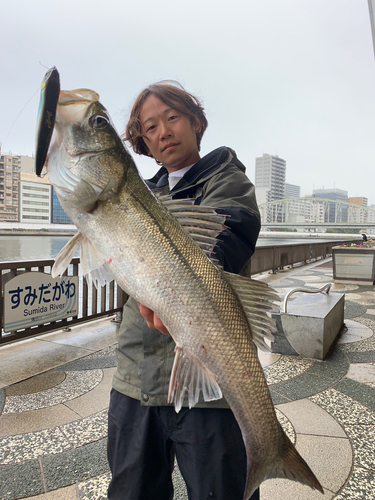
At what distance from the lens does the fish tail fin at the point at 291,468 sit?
54.5 inches

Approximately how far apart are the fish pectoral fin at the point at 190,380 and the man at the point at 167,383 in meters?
0.15

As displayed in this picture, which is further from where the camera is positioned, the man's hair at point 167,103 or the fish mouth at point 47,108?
the man's hair at point 167,103

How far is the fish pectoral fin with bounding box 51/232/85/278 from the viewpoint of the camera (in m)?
1.40

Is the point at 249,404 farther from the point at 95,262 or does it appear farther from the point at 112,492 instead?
the point at 112,492

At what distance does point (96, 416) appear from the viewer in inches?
135

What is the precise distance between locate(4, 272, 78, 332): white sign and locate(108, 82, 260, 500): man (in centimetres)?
386

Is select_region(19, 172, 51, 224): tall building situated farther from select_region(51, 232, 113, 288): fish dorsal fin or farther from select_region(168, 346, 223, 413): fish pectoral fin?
select_region(168, 346, 223, 413): fish pectoral fin

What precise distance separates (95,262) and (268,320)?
2.52 feet

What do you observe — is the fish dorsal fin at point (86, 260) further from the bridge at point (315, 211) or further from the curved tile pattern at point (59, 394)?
the bridge at point (315, 211)

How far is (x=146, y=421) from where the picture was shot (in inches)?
65.3

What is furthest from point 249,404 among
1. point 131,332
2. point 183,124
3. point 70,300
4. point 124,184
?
point 70,300

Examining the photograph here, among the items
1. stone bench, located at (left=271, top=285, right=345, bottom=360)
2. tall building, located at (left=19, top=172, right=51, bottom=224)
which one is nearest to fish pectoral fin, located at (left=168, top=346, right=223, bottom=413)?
tall building, located at (left=19, top=172, right=51, bottom=224)

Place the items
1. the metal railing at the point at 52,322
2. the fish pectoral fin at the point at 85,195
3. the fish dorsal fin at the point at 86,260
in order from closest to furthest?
the fish pectoral fin at the point at 85,195, the fish dorsal fin at the point at 86,260, the metal railing at the point at 52,322

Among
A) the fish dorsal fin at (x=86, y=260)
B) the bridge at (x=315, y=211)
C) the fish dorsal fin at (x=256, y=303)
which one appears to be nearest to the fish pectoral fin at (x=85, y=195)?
the fish dorsal fin at (x=86, y=260)
